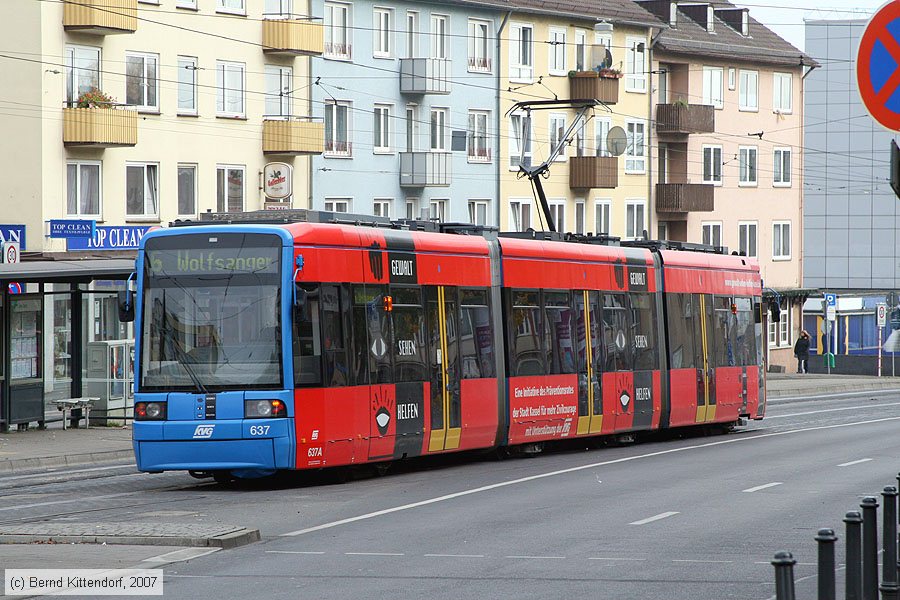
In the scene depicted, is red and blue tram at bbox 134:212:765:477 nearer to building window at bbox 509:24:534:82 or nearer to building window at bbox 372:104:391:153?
building window at bbox 372:104:391:153

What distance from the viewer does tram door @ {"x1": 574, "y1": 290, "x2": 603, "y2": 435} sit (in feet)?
82.7

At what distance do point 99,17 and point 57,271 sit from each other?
61.5 feet

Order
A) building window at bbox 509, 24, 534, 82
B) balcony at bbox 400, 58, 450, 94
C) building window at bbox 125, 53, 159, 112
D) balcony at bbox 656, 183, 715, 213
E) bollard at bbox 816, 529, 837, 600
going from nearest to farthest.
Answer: bollard at bbox 816, 529, 837, 600 < building window at bbox 125, 53, 159, 112 < balcony at bbox 400, 58, 450, 94 < building window at bbox 509, 24, 534, 82 < balcony at bbox 656, 183, 715, 213

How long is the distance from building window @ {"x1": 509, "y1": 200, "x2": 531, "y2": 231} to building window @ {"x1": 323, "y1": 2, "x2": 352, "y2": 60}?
10170 millimetres

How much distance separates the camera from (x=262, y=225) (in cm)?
1880

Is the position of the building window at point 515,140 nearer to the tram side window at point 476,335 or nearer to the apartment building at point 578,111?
the apartment building at point 578,111

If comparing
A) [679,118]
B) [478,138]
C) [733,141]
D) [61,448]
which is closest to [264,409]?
[61,448]

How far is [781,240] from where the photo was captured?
248ft

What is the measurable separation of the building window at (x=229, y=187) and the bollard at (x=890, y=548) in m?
39.4

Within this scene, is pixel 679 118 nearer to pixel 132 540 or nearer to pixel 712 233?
pixel 712 233

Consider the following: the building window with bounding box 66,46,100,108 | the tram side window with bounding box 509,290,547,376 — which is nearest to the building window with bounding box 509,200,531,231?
the building window with bounding box 66,46,100,108

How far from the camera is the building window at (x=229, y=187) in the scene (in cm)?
4828

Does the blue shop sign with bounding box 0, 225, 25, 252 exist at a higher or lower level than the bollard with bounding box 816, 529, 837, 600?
higher

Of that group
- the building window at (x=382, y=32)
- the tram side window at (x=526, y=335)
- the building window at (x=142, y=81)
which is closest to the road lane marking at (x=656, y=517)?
the tram side window at (x=526, y=335)
